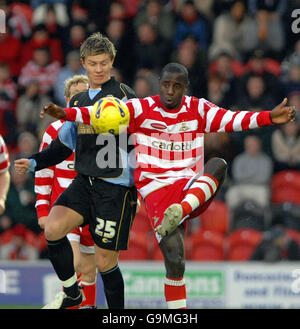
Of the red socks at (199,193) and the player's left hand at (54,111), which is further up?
the player's left hand at (54,111)

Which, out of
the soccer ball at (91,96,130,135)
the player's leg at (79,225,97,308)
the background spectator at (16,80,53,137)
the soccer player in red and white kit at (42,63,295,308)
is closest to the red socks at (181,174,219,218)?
the soccer player in red and white kit at (42,63,295,308)

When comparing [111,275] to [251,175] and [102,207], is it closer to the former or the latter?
[102,207]

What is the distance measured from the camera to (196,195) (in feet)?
21.2

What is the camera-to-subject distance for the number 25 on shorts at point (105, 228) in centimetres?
672

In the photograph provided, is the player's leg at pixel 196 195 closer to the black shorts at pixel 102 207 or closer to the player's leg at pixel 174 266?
the player's leg at pixel 174 266

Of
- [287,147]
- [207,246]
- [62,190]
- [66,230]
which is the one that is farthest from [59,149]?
[287,147]

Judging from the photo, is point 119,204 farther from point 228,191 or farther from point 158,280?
point 228,191

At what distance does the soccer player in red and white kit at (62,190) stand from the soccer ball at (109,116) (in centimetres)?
132

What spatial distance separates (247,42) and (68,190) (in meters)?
7.07

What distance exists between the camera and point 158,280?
11047 mm

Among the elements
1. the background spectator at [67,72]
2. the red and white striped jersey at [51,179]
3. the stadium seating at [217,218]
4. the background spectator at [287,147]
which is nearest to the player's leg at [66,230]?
the red and white striped jersey at [51,179]

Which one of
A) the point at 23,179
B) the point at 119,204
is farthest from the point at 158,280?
the point at 119,204

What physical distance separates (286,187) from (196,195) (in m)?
5.53

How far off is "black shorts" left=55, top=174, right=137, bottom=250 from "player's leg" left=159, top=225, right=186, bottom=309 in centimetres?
44
